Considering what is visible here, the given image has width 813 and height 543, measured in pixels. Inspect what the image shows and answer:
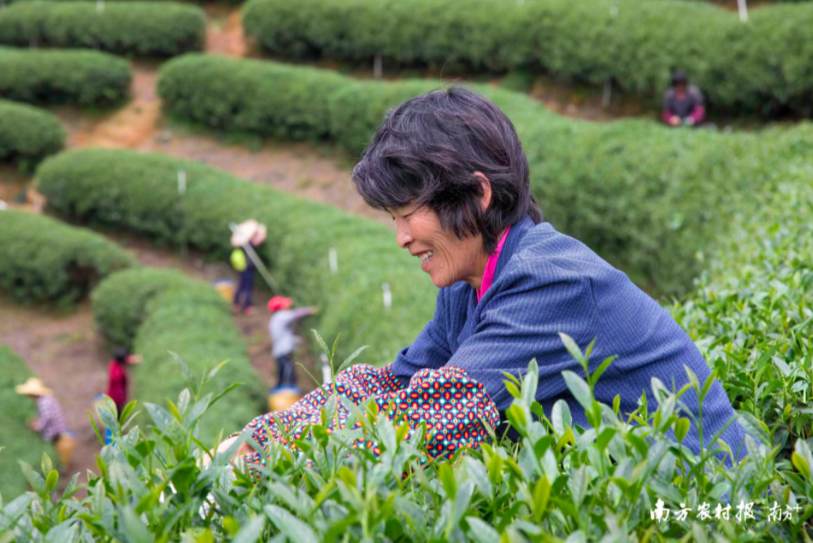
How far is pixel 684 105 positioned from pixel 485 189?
807 centimetres

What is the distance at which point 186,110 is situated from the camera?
13.5 m

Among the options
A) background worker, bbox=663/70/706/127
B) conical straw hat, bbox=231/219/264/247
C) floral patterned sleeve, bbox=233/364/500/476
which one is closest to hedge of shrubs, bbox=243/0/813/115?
background worker, bbox=663/70/706/127

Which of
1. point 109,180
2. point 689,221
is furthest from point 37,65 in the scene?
point 689,221

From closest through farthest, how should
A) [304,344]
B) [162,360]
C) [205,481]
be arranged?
[205,481] → [162,360] → [304,344]

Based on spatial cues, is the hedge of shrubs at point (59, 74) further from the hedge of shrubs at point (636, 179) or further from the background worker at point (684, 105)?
the background worker at point (684, 105)

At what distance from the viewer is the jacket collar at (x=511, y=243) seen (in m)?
1.61

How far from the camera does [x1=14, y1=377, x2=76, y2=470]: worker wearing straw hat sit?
6570mm

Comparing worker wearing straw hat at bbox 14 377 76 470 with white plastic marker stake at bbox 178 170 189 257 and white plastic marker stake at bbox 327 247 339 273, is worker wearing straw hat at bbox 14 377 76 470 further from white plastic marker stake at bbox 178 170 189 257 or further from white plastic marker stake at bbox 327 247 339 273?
white plastic marker stake at bbox 178 170 189 257

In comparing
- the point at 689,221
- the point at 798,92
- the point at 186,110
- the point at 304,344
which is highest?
the point at 798,92

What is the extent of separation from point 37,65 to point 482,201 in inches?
550

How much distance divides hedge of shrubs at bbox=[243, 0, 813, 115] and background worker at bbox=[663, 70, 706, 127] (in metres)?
0.74

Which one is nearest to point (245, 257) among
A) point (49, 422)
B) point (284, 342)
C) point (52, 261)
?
point (284, 342)

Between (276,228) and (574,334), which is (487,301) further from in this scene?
(276,228)

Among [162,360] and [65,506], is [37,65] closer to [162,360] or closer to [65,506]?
[162,360]
